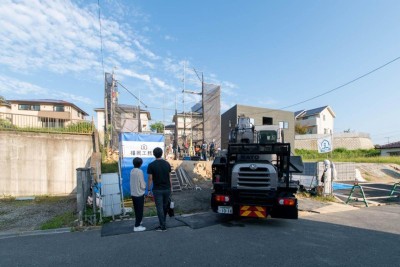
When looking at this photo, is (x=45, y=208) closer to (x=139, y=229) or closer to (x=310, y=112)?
(x=139, y=229)

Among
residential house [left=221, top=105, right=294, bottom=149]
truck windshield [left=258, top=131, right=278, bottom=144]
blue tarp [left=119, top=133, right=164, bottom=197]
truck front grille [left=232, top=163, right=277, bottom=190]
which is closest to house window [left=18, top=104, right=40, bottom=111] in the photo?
residential house [left=221, top=105, right=294, bottom=149]

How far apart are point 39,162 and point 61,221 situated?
7.37 m

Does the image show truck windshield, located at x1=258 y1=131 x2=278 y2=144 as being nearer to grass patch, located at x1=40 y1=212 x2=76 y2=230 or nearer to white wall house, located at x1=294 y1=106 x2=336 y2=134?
grass patch, located at x1=40 y1=212 x2=76 y2=230

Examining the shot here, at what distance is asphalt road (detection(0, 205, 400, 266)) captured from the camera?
13.3ft

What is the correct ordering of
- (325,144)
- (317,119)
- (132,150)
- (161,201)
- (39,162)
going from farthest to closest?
(317,119) → (39,162) → (325,144) → (132,150) → (161,201)

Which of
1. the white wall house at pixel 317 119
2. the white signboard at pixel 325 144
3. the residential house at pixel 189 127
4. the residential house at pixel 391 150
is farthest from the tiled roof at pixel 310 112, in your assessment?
the white signboard at pixel 325 144

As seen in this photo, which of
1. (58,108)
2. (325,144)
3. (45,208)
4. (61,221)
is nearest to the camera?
(61,221)

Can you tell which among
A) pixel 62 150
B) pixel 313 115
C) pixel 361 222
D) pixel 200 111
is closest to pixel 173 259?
pixel 361 222

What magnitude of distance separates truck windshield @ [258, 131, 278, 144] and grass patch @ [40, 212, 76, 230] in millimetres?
6778

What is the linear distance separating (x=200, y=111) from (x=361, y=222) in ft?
46.1

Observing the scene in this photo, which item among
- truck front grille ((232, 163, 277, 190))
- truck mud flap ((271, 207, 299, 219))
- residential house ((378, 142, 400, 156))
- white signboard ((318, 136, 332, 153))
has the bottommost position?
residential house ((378, 142, 400, 156))

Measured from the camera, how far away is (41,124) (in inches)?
534

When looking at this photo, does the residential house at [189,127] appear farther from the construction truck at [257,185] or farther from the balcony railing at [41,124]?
the construction truck at [257,185]

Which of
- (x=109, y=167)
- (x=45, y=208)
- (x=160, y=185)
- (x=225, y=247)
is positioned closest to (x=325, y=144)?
(x=225, y=247)
